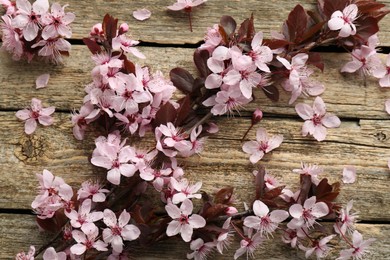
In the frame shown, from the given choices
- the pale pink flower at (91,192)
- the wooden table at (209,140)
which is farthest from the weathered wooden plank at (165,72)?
the pale pink flower at (91,192)

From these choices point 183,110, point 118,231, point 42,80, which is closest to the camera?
point 118,231

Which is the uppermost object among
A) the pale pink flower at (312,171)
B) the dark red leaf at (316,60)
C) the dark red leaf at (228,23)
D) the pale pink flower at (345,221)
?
the dark red leaf at (228,23)

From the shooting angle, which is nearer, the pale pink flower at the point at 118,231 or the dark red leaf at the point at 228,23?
the pale pink flower at the point at 118,231

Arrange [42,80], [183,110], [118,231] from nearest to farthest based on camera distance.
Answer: [118,231] → [183,110] → [42,80]

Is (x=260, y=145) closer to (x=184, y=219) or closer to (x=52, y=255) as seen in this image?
(x=184, y=219)

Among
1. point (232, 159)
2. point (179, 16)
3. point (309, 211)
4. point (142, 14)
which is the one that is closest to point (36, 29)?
point (142, 14)

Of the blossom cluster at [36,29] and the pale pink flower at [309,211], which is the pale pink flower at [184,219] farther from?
the blossom cluster at [36,29]

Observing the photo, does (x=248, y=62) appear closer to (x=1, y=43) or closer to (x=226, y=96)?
(x=226, y=96)
